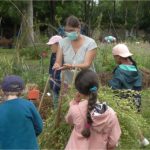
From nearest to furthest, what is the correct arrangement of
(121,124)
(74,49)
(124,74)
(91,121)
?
(91,121) → (121,124) → (124,74) → (74,49)

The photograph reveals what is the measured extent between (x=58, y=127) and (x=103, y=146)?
1.91 meters

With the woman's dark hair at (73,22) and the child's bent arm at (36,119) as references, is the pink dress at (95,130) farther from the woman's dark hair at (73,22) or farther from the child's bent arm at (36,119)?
the woman's dark hair at (73,22)

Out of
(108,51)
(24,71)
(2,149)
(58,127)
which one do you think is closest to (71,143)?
(2,149)

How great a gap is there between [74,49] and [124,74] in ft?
2.37

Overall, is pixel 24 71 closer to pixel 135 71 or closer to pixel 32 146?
pixel 135 71

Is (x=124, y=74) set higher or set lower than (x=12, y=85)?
→ lower

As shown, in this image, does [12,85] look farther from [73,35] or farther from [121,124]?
[121,124]

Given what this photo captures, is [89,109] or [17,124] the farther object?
[17,124]

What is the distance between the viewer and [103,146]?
420 centimetres

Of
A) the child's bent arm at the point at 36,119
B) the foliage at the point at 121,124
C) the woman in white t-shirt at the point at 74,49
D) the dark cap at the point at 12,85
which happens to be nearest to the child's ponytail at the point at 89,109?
the child's bent arm at the point at 36,119

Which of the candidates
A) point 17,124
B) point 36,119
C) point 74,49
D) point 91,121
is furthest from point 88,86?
point 74,49

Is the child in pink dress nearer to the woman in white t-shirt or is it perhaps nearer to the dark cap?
the dark cap

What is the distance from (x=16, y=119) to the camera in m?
4.32

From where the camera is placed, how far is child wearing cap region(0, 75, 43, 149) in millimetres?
4320
